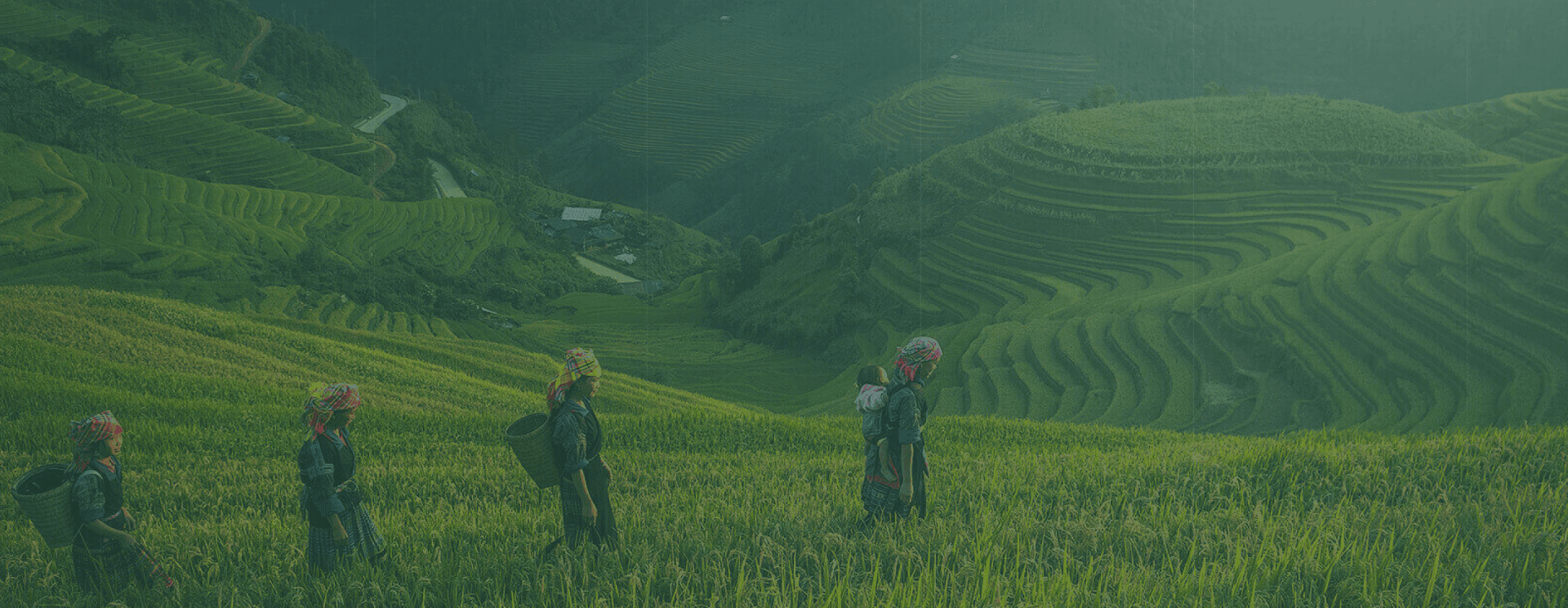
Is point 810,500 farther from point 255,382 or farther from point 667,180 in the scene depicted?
point 667,180

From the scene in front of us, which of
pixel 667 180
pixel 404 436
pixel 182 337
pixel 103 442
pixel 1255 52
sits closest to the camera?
pixel 103 442

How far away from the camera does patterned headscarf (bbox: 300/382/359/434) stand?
4.45 meters

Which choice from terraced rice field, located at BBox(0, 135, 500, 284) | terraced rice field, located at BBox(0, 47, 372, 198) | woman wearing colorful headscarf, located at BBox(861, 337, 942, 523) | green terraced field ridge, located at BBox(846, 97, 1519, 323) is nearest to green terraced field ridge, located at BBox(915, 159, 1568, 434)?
green terraced field ridge, located at BBox(846, 97, 1519, 323)

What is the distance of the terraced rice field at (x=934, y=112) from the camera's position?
77.6m

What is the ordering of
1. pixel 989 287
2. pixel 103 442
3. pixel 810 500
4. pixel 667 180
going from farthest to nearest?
pixel 667 180 → pixel 989 287 → pixel 810 500 → pixel 103 442

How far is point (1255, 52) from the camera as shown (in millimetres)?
108875

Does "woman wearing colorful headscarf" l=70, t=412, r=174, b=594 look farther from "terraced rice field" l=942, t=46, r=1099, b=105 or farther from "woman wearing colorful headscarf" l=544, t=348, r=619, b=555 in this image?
"terraced rice field" l=942, t=46, r=1099, b=105

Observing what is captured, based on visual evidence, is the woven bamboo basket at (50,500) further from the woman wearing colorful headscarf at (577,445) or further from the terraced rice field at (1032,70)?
the terraced rice field at (1032,70)

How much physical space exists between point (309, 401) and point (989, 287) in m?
32.5

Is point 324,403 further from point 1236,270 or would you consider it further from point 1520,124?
point 1520,124

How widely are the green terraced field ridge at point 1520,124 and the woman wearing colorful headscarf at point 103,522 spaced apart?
51.5 meters

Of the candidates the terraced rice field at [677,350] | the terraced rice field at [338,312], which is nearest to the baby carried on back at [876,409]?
the terraced rice field at [338,312]

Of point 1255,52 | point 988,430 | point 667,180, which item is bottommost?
point 988,430

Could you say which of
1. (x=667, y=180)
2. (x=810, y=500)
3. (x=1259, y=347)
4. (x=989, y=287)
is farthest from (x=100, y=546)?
(x=667, y=180)
